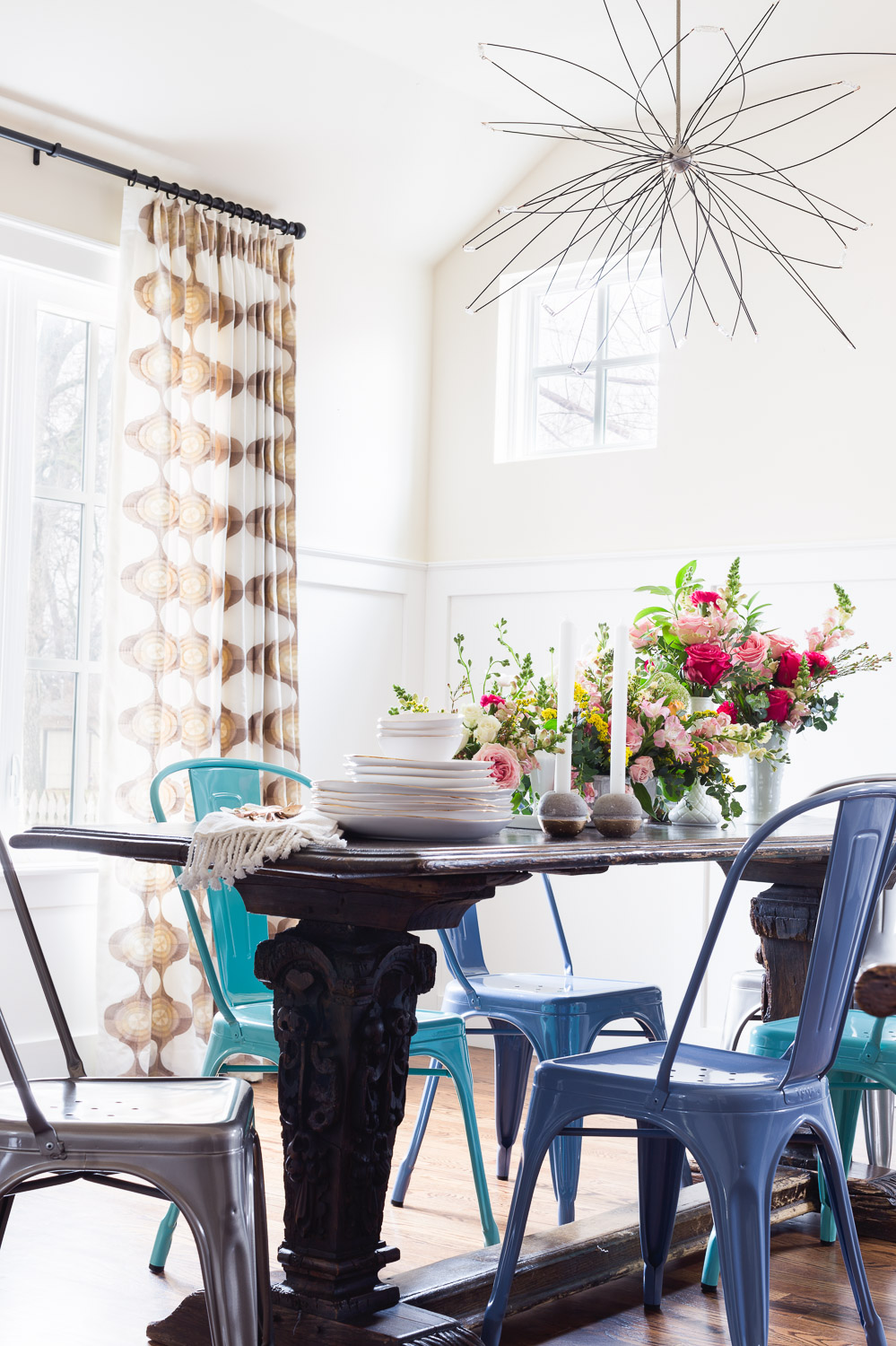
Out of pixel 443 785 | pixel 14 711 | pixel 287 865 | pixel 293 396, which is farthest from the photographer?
pixel 293 396

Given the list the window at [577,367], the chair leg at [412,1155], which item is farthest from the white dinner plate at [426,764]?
the window at [577,367]

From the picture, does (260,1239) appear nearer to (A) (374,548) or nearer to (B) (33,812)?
(B) (33,812)

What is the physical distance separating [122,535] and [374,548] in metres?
1.18

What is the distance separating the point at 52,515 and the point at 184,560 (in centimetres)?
39

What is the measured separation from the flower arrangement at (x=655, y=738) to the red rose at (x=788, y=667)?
0.57ft

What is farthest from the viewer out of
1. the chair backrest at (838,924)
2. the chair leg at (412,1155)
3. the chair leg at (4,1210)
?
the chair leg at (412,1155)

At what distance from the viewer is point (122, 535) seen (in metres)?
3.96

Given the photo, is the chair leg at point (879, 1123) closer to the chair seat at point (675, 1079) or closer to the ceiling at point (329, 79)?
the chair seat at point (675, 1079)

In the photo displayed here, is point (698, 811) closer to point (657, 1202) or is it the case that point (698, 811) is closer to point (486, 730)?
point (486, 730)

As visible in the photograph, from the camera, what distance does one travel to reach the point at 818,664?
9.37ft

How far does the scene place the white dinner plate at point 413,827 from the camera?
6.08 ft

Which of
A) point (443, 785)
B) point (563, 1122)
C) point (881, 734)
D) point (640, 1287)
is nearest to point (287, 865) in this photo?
point (443, 785)

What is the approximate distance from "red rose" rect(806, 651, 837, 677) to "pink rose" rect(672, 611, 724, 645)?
0.21 meters

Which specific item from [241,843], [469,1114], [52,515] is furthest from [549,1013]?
[52,515]
